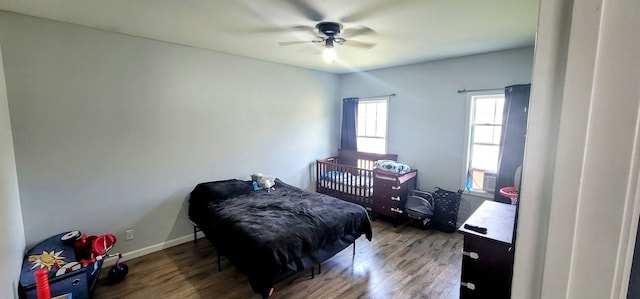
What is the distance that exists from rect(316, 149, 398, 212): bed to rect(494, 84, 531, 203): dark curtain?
1623 mm

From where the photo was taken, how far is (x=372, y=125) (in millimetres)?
5129

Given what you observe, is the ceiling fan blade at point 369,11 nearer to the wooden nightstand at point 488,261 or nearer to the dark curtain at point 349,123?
the wooden nightstand at point 488,261

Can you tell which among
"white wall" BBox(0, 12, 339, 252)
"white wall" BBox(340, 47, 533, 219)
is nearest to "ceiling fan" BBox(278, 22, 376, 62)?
"white wall" BBox(0, 12, 339, 252)

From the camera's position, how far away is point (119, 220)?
3.02 m

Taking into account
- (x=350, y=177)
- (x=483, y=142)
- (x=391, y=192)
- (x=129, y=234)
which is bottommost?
(x=129, y=234)

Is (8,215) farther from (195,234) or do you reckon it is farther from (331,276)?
(331,276)

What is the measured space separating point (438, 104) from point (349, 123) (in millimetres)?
1722

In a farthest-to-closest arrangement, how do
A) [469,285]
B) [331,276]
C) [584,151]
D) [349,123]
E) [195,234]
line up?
1. [349,123]
2. [195,234]
3. [331,276]
4. [469,285]
5. [584,151]

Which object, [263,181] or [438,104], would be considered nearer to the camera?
Answer: [263,181]

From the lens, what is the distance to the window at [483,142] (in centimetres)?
372

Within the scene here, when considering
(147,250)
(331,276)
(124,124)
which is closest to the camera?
(331,276)

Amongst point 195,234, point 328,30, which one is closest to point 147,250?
point 195,234

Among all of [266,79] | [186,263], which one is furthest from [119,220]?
[266,79]

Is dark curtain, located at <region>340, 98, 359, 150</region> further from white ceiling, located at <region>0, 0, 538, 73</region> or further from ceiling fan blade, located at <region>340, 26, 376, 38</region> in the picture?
ceiling fan blade, located at <region>340, 26, 376, 38</region>
